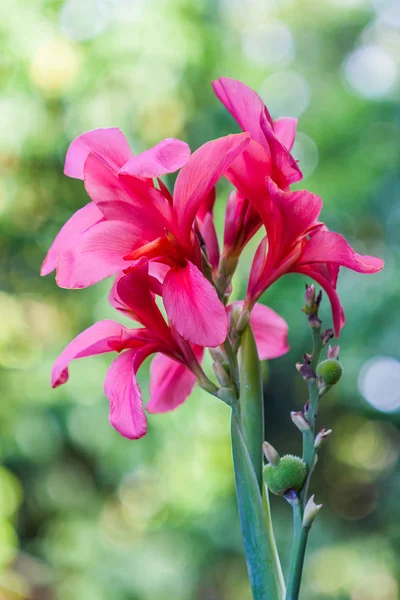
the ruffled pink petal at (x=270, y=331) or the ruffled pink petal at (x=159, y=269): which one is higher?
the ruffled pink petal at (x=159, y=269)

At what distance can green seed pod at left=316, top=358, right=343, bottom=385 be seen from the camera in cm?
36

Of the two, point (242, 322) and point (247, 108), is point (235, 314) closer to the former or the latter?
point (242, 322)

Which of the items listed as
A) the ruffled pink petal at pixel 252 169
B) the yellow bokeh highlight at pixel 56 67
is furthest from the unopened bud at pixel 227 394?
the yellow bokeh highlight at pixel 56 67

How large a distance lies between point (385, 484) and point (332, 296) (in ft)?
11.0

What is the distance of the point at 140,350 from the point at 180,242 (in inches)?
2.8

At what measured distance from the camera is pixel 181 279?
368mm

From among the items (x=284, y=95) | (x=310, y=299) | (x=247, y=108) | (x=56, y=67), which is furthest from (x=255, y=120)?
(x=284, y=95)

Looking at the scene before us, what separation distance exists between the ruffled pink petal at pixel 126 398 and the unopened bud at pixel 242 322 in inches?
2.5

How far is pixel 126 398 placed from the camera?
1.23 feet

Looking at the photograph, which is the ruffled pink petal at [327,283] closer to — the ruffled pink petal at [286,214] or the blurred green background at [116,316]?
the ruffled pink petal at [286,214]

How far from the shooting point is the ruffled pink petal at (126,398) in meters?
0.37

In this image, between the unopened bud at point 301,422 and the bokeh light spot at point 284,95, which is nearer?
the unopened bud at point 301,422

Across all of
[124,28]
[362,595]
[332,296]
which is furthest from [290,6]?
[332,296]

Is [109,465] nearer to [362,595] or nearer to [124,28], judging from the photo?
[362,595]
